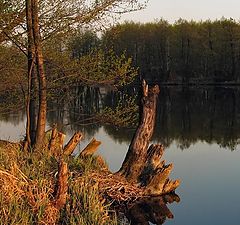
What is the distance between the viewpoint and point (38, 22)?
41.3 ft

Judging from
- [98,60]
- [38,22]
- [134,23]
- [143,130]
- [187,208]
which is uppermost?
[134,23]

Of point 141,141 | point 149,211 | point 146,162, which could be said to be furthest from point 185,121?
point 149,211

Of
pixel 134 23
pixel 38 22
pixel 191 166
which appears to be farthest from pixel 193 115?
pixel 134 23

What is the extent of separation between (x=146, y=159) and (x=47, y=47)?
4434mm

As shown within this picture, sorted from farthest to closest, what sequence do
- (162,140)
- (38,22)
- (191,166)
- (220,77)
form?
(220,77) → (162,140) → (191,166) → (38,22)

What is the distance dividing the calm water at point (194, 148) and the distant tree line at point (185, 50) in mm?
29795

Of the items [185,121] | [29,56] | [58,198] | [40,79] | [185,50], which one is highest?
[185,50]

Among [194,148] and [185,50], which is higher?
[185,50]

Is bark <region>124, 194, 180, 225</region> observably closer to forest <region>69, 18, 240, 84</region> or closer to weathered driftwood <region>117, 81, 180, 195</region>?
weathered driftwood <region>117, 81, 180, 195</region>

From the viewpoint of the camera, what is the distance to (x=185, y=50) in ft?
249

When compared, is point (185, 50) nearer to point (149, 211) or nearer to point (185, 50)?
point (185, 50)

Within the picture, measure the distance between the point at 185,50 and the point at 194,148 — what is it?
54.2 m

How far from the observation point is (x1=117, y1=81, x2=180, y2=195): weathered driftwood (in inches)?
529

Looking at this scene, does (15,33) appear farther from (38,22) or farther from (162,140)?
(162,140)
